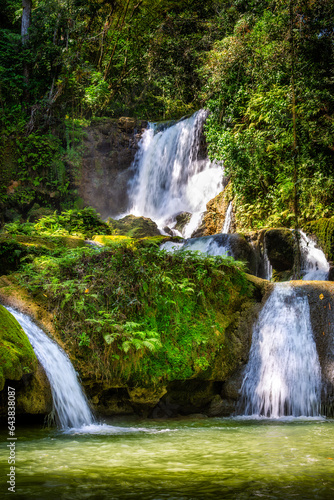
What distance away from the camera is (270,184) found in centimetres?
1549

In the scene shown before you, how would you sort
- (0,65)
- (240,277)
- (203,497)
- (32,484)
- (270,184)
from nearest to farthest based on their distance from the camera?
(203,497) → (32,484) → (240,277) → (270,184) → (0,65)

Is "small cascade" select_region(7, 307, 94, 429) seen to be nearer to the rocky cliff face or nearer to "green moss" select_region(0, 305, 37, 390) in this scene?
"green moss" select_region(0, 305, 37, 390)

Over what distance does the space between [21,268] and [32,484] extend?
5.48 metres

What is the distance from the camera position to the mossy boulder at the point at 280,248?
38.6 ft

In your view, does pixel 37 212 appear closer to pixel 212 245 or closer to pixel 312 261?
pixel 212 245

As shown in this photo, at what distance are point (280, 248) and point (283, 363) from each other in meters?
4.72

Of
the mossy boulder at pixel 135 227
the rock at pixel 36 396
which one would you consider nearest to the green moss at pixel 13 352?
the rock at pixel 36 396

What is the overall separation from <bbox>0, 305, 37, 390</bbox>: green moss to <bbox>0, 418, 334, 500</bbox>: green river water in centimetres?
73

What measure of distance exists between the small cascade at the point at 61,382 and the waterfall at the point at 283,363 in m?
3.05

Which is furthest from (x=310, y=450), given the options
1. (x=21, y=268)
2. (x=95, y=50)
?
(x=95, y=50)

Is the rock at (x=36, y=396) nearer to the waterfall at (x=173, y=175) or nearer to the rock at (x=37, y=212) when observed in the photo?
the waterfall at (x=173, y=175)

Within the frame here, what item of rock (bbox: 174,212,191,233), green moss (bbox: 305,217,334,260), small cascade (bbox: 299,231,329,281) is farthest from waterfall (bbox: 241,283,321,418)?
rock (bbox: 174,212,191,233)

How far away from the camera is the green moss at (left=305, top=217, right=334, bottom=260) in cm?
1111

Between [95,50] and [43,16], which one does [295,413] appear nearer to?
[43,16]
